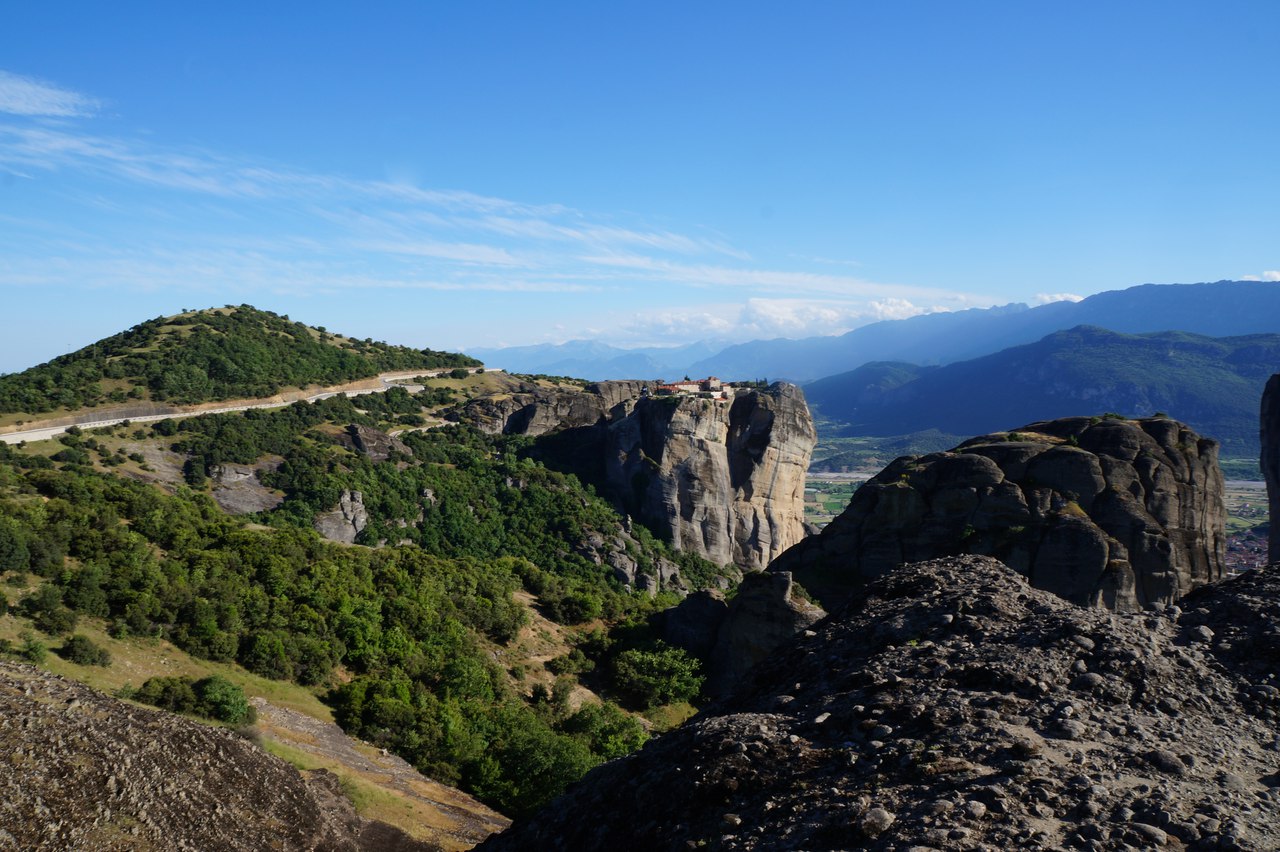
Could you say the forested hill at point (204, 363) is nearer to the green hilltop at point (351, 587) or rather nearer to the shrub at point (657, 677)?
the green hilltop at point (351, 587)

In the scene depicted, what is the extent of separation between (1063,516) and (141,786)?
34.1m

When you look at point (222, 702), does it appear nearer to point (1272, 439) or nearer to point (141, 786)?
point (141, 786)

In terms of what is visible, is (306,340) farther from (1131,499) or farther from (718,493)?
(1131,499)

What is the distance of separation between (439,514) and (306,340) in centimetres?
3972

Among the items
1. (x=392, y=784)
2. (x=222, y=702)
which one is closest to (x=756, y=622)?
(x=392, y=784)

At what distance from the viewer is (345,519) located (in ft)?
189

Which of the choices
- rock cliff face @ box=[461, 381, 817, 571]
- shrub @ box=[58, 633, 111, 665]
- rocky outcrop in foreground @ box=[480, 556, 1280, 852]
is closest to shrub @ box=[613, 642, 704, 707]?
shrub @ box=[58, 633, 111, 665]

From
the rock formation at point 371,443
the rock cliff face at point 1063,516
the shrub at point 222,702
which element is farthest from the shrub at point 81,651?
the rock formation at point 371,443

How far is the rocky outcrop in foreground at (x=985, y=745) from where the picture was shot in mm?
8289

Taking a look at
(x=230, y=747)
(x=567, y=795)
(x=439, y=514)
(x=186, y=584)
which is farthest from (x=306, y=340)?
(x=567, y=795)

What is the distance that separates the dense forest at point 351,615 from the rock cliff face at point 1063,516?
35.0 feet

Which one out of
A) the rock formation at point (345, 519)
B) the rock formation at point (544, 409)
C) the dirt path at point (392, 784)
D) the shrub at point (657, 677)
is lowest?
the shrub at point (657, 677)

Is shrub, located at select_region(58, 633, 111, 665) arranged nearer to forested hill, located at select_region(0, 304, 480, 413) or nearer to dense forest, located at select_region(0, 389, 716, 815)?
dense forest, located at select_region(0, 389, 716, 815)

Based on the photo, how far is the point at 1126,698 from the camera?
35.3 feet
